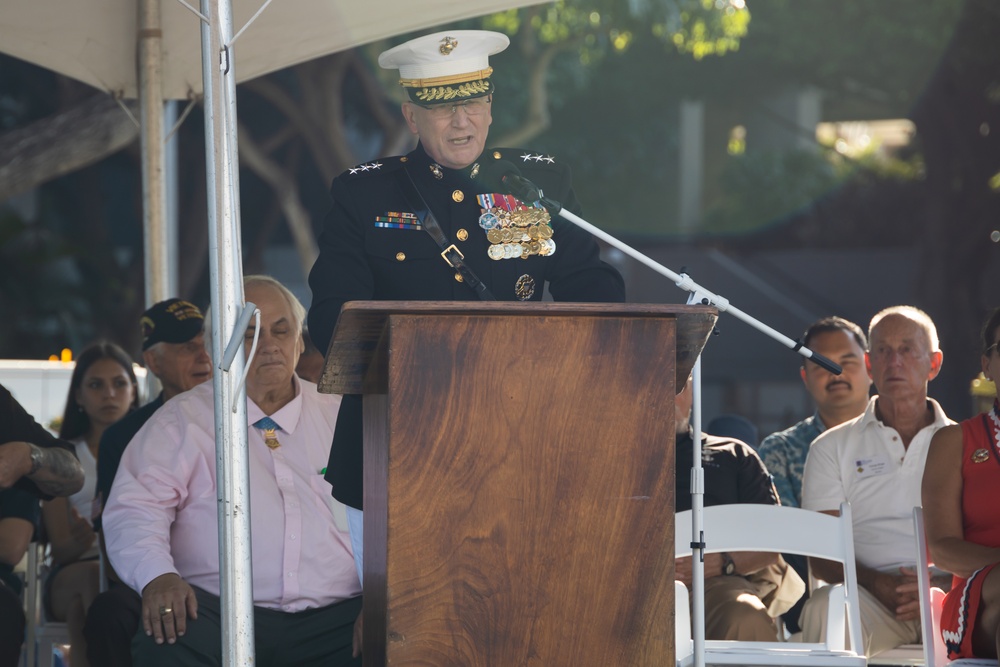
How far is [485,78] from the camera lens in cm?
315

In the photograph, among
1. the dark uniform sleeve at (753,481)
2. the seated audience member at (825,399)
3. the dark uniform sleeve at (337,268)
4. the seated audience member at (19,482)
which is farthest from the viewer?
the seated audience member at (825,399)

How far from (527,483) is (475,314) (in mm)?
308

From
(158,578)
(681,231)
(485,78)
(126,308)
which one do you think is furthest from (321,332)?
(681,231)

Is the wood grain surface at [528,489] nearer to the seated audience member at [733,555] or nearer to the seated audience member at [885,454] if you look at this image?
the seated audience member at [733,555]

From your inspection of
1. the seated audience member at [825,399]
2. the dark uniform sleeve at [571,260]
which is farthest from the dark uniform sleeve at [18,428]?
the seated audience member at [825,399]

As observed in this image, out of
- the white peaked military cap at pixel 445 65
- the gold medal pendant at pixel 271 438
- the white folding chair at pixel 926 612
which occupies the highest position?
the white peaked military cap at pixel 445 65

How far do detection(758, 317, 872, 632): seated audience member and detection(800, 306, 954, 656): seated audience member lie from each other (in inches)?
17.8

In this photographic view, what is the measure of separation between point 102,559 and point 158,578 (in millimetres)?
1068

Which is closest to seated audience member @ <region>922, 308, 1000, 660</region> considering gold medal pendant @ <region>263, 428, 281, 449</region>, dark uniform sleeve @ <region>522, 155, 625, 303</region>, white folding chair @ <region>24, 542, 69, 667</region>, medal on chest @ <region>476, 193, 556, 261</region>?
dark uniform sleeve @ <region>522, 155, 625, 303</region>

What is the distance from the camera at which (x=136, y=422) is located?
510cm

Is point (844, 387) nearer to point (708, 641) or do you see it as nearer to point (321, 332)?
point (708, 641)

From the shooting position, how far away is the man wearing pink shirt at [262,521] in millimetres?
3990

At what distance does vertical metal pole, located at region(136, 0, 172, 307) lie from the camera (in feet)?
19.0

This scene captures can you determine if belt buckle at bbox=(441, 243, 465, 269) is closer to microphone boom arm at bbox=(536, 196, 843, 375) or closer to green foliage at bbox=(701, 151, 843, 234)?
microphone boom arm at bbox=(536, 196, 843, 375)
